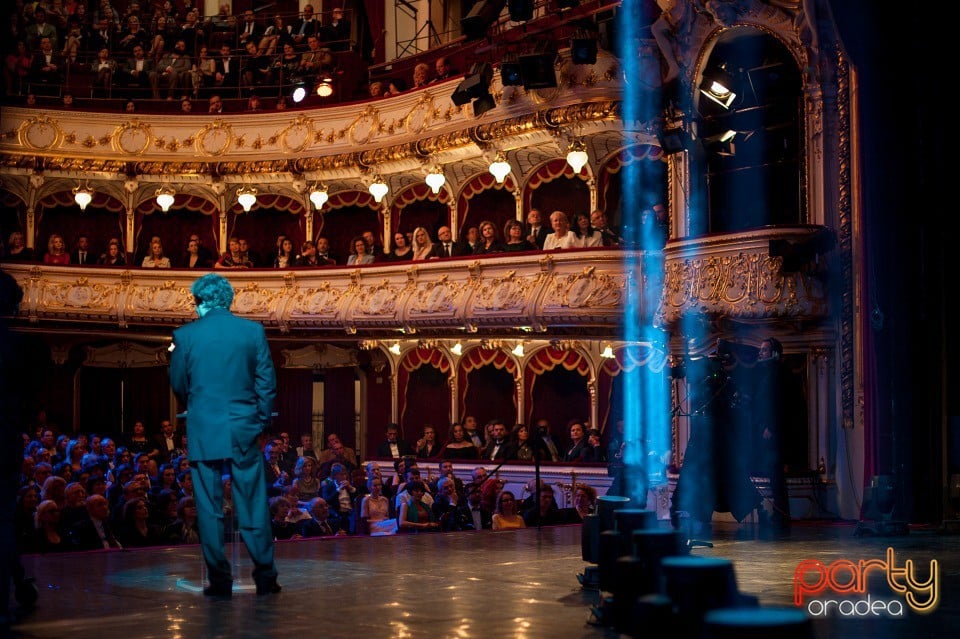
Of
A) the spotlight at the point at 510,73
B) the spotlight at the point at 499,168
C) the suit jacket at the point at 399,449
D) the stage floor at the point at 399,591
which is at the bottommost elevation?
the stage floor at the point at 399,591

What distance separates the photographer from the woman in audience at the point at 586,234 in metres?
19.0

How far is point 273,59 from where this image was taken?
2512cm

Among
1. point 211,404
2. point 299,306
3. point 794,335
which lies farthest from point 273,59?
point 211,404

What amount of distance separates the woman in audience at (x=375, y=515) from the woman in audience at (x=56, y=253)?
12947 mm

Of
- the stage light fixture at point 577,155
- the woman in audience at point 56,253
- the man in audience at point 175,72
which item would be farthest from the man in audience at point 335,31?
the stage light fixture at point 577,155

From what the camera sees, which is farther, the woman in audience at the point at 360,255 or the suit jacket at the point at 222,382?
the woman in audience at the point at 360,255

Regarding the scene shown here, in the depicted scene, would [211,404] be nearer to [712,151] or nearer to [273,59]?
[712,151]

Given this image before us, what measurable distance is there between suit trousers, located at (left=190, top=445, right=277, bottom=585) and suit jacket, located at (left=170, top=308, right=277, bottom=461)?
86mm

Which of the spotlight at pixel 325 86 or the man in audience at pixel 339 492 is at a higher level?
the spotlight at pixel 325 86

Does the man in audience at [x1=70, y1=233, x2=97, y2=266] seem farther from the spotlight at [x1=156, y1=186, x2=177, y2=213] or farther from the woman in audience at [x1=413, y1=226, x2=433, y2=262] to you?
the woman in audience at [x1=413, y1=226, x2=433, y2=262]

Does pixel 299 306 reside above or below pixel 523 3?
below

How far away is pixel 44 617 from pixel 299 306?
702 inches

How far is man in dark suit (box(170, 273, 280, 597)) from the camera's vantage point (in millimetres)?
6344

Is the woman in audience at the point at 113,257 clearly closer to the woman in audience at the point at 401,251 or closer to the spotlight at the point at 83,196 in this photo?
the spotlight at the point at 83,196
